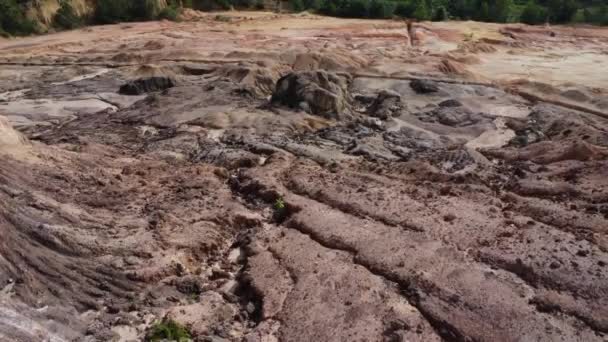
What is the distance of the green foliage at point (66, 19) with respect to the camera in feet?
103

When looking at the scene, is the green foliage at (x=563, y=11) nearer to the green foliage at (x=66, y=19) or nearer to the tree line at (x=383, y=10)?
the tree line at (x=383, y=10)

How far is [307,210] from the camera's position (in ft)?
32.1

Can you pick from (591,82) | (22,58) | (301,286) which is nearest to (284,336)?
(301,286)

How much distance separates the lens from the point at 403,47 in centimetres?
2655

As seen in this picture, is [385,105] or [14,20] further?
[14,20]

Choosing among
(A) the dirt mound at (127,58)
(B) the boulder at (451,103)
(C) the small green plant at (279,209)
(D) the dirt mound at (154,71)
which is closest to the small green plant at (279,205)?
(C) the small green plant at (279,209)

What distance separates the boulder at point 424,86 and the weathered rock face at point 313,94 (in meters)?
2.67

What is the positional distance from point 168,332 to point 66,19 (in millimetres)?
28296

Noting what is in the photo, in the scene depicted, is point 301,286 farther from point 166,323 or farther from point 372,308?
point 166,323

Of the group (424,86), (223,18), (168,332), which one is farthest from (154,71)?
(223,18)

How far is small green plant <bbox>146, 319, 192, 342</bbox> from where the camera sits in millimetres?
7004

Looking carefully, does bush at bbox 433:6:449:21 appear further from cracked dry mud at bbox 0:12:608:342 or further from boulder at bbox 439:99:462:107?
boulder at bbox 439:99:462:107

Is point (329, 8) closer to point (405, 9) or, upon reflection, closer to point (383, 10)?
point (383, 10)

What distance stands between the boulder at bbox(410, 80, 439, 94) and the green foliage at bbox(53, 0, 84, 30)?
20.7 meters
